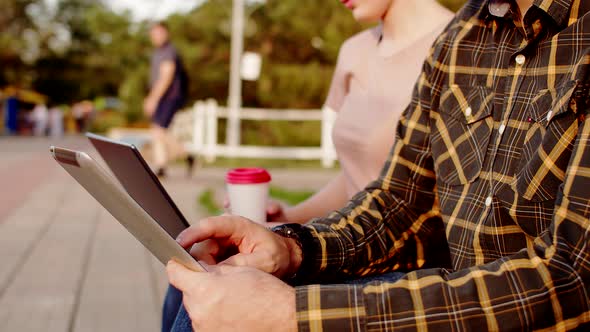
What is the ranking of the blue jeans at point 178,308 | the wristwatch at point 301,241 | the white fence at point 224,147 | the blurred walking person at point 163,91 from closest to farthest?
the blue jeans at point 178,308, the wristwatch at point 301,241, the blurred walking person at point 163,91, the white fence at point 224,147

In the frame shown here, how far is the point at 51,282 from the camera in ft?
10.9

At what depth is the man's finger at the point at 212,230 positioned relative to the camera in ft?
3.87

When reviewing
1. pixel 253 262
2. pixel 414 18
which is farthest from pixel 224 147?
pixel 253 262

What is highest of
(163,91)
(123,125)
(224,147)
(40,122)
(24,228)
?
(163,91)

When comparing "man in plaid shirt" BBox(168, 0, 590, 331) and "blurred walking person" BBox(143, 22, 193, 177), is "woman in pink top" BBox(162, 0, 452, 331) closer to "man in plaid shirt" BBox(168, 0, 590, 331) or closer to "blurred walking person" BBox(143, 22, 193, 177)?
"man in plaid shirt" BBox(168, 0, 590, 331)

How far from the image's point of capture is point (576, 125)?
1031 mm

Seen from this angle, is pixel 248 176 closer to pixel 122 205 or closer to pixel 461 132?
pixel 461 132

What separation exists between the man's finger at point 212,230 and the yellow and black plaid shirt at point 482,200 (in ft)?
0.51

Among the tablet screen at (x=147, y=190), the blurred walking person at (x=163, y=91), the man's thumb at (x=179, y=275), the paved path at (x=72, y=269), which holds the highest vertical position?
the tablet screen at (x=147, y=190)

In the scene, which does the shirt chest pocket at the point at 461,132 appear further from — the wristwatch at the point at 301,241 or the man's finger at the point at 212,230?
the man's finger at the point at 212,230

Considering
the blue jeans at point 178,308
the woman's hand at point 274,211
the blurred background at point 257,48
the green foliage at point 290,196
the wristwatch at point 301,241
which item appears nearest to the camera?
the blue jeans at point 178,308

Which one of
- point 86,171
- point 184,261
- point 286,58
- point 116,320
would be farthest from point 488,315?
point 286,58

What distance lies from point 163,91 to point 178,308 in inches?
267

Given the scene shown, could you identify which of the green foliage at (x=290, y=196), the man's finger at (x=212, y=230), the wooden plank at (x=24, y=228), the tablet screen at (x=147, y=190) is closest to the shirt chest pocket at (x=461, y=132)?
the man's finger at (x=212, y=230)
